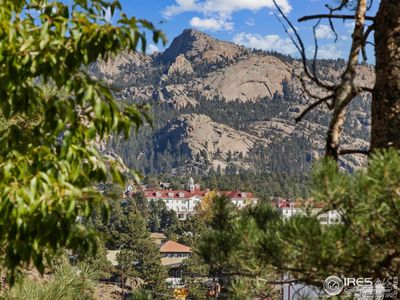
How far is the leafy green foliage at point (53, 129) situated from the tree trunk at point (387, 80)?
1756mm

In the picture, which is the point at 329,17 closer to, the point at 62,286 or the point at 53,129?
the point at 53,129

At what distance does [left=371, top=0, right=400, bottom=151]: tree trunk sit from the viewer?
11.9ft

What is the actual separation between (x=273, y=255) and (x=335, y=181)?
0.73 meters

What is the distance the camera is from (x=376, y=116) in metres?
3.80

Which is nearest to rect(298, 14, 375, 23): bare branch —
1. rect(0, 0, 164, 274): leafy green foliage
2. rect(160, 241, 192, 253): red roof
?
rect(0, 0, 164, 274): leafy green foliage

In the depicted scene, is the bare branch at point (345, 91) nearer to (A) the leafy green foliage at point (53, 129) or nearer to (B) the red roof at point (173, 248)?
(A) the leafy green foliage at point (53, 129)

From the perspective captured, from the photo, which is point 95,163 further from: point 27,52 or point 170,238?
point 170,238

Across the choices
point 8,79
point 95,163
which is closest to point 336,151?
point 95,163

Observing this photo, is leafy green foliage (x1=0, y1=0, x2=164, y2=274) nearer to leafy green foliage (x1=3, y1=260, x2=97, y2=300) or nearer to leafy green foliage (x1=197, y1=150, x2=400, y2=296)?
leafy green foliage (x1=197, y1=150, x2=400, y2=296)

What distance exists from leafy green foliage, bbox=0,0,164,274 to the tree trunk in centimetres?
176

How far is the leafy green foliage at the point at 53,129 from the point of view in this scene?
2494mm

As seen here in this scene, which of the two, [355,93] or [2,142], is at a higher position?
[355,93]

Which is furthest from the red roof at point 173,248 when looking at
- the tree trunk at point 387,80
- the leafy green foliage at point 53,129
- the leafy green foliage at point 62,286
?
the leafy green foliage at point 53,129

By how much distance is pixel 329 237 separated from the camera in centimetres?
285
